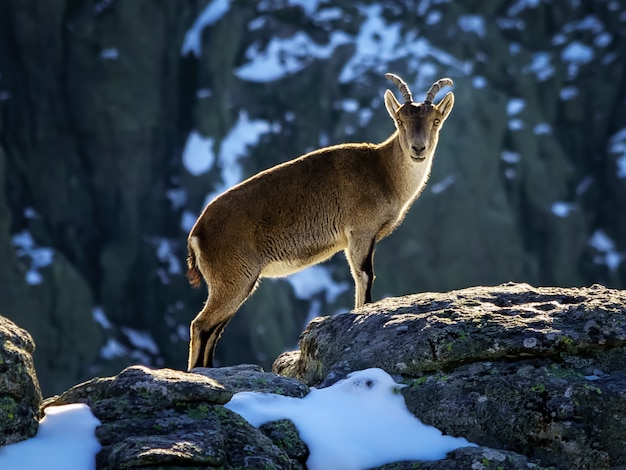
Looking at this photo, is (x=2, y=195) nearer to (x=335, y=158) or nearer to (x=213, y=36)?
(x=213, y=36)

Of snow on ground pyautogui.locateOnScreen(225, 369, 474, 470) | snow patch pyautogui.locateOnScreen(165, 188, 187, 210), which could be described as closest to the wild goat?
snow on ground pyautogui.locateOnScreen(225, 369, 474, 470)

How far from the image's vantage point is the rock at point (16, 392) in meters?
6.91

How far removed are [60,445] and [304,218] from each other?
655 cm

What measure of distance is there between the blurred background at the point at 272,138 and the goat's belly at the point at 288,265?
161ft

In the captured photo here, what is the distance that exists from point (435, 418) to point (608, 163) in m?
67.7

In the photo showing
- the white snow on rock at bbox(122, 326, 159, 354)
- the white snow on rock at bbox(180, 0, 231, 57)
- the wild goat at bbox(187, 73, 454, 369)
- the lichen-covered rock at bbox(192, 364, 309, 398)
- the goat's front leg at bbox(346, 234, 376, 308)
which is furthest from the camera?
the white snow on rock at bbox(180, 0, 231, 57)

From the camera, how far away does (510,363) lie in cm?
851

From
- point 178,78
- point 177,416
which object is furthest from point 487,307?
point 178,78

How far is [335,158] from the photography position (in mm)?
13547

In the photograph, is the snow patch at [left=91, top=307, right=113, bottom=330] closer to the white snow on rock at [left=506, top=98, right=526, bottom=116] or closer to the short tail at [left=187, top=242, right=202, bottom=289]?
the white snow on rock at [left=506, top=98, right=526, bottom=116]

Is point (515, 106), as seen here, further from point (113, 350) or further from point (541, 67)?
point (113, 350)

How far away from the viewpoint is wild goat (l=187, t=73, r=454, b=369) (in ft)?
41.9

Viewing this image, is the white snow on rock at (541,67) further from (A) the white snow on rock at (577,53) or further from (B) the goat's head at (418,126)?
(B) the goat's head at (418,126)

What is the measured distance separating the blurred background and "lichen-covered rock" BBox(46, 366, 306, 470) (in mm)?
54706
